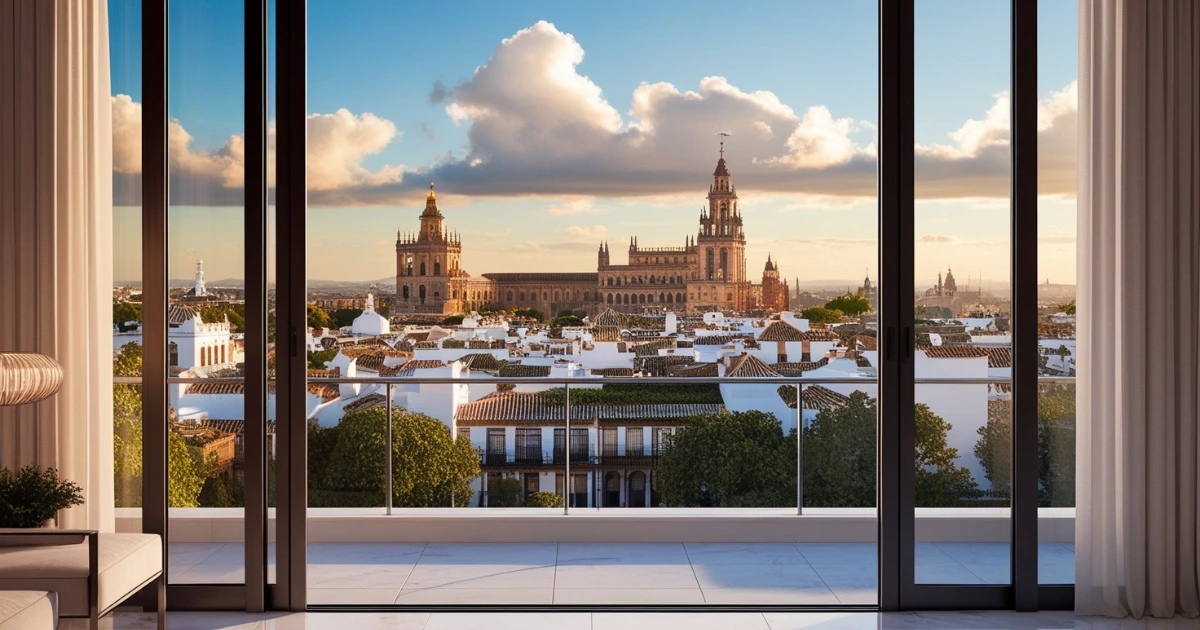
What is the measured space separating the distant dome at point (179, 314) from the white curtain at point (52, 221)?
266 mm

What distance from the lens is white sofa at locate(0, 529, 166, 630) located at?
8.38 ft

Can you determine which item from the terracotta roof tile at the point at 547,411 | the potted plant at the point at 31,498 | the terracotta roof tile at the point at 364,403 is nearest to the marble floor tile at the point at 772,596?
the potted plant at the point at 31,498

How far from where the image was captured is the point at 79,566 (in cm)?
260

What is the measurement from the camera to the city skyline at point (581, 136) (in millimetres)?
7484

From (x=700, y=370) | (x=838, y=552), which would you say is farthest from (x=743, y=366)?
(x=838, y=552)

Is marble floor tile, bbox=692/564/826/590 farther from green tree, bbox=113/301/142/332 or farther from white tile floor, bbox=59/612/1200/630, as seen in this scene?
green tree, bbox=113/301/142/332

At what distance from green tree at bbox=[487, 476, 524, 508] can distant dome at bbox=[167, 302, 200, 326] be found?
3643mm

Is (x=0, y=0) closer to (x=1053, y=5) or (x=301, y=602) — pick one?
→ (x=301, y=602)

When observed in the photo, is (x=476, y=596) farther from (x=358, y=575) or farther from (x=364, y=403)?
(x=364, y=403)

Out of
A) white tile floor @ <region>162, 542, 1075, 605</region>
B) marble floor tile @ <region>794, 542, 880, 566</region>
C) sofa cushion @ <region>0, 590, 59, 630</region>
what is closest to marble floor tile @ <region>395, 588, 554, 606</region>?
white tile floor @ <region>162, 542, 1075, 605</region>

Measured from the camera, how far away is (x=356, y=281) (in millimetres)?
7582

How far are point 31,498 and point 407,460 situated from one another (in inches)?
131

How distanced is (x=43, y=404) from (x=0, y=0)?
5.06ft

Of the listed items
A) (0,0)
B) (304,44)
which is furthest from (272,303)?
(0,0)
